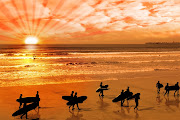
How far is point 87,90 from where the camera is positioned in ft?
56.4

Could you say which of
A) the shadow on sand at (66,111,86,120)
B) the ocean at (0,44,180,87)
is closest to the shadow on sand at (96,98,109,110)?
the shadow on sand at (66,111,86,120)

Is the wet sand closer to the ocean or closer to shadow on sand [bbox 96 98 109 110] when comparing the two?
shadow on sand [bbox 96 98 109 110]

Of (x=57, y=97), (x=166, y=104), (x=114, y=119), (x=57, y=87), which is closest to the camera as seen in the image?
(x=114, y=119)

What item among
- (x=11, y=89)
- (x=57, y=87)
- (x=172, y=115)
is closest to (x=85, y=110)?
(x=172, y=115)

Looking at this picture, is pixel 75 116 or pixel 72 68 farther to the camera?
pixel 72 68

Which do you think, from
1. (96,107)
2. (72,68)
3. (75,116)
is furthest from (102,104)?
(72,68)

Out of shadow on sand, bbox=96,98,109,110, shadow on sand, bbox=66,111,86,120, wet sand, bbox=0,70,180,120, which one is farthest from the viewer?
shadow on sand, bbox=96,98,109,110

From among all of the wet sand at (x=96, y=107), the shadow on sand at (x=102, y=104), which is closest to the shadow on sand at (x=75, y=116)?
the wet sand at (x=96, y=107)

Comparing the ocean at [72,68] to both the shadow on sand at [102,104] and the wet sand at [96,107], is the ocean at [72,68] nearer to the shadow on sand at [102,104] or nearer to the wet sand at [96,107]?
the wet sand at [96,107]

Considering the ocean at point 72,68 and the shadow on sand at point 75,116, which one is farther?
the ocean at point 72,68

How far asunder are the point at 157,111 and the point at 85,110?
4633 millimetres

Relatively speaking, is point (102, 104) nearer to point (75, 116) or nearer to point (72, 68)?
point (75, 116)

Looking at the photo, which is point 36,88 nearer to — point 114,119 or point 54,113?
point 54,113

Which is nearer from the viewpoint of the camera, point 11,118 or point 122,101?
point 11,118
